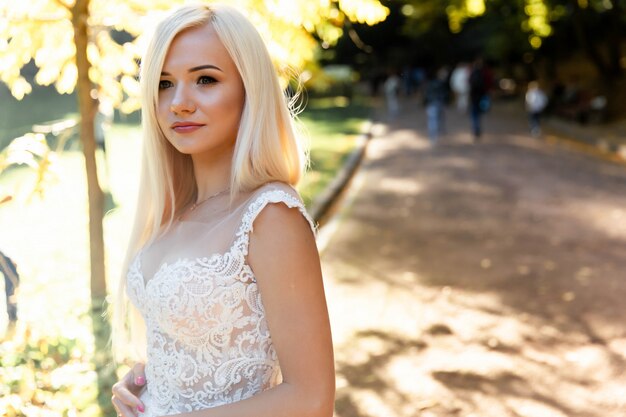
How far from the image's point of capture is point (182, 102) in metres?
1.85

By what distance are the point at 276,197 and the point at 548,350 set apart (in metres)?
4.05

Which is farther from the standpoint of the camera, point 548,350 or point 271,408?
point 548,350

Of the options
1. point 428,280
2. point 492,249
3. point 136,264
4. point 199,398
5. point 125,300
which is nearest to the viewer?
point 199,398

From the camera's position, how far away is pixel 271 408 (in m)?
1.65

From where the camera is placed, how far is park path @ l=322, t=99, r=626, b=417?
15.4 ft

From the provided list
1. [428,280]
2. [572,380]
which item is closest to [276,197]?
[572,380]

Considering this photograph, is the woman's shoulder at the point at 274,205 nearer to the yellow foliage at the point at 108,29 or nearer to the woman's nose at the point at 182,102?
the woman's nose at the point at 182,102

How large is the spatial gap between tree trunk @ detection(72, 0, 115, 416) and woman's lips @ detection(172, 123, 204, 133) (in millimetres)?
2667

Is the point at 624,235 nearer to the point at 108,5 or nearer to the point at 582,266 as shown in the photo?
the point at 582,266

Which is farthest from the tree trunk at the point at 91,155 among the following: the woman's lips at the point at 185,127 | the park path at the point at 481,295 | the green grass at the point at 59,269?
the woman's lips at the point at 185,127

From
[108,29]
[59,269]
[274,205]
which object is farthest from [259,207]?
[59,269]

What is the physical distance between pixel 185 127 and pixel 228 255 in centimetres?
35

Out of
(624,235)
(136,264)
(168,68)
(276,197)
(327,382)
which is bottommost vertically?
(624,235)

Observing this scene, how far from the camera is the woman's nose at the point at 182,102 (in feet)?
6.09
